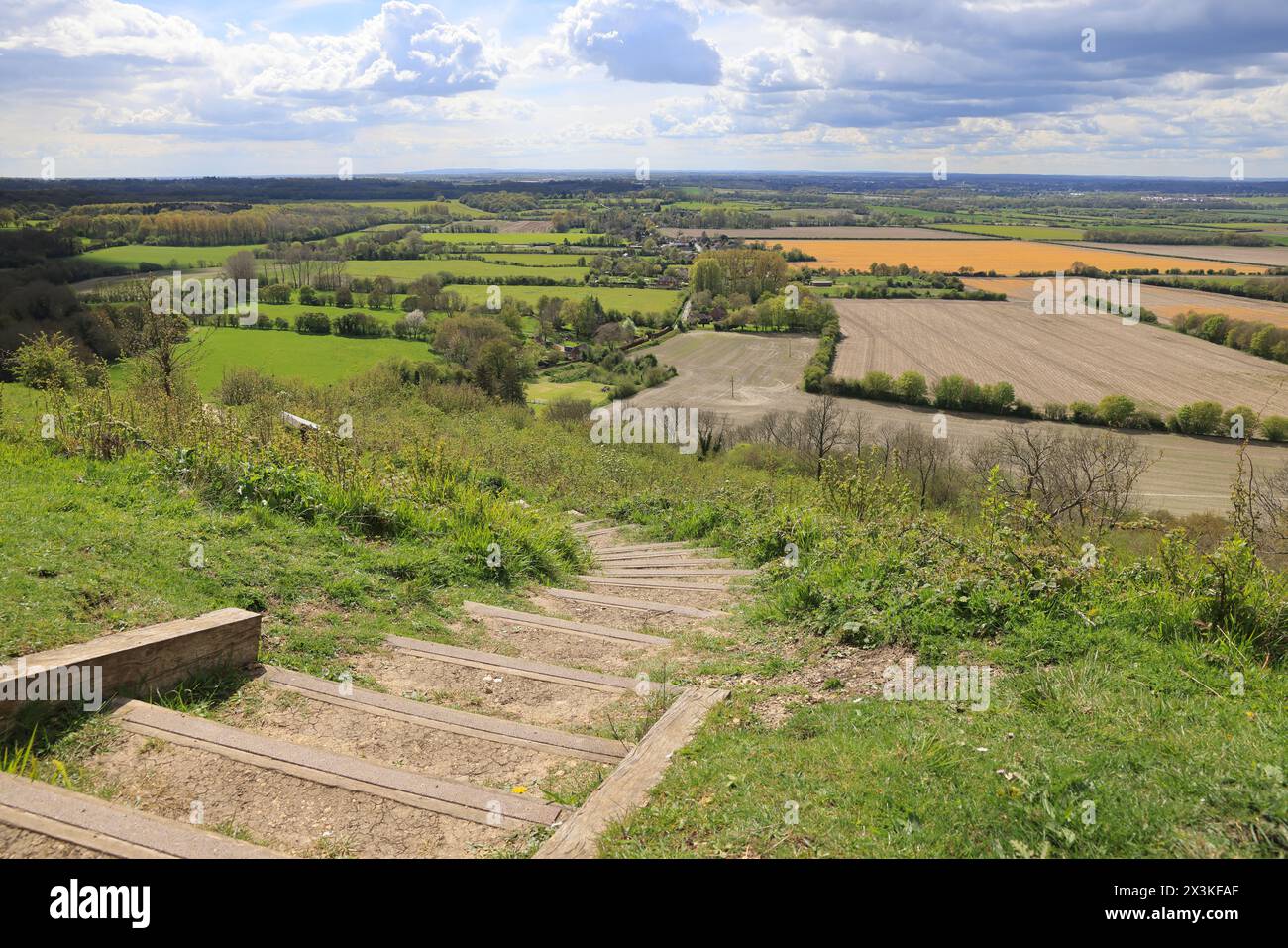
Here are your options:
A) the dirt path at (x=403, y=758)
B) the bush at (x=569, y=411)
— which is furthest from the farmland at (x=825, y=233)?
the dirt path at (x=403, y=758)

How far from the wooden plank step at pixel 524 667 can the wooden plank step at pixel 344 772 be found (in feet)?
5.57

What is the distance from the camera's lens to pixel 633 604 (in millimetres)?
7758

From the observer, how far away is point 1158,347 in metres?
61.2

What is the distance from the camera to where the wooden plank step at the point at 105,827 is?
115 inches

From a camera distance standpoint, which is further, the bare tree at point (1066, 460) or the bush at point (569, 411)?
the bush at point (569, 411)

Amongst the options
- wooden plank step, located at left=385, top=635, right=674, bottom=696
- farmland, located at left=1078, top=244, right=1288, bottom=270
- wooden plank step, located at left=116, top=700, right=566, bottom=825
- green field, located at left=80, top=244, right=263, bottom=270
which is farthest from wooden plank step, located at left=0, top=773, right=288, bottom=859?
farmland, located at left=1078, top=244, right=1288, bottom=270

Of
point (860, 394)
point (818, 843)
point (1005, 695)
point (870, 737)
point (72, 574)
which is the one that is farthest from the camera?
point (860, 394)

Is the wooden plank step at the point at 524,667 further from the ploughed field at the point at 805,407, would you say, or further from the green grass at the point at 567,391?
the green grass at the point at 567,391

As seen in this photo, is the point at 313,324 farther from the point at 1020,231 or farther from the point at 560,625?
the point at 1020,231

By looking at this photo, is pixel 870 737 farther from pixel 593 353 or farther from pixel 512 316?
pixel 512 316

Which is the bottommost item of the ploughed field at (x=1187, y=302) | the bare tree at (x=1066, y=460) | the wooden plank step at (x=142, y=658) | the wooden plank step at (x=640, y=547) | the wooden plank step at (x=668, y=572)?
the bare tree at (x=1066, y=460)

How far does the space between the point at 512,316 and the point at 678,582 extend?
58908mm

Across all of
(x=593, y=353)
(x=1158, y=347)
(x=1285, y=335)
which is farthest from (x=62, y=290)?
(x=1285, y=335)
